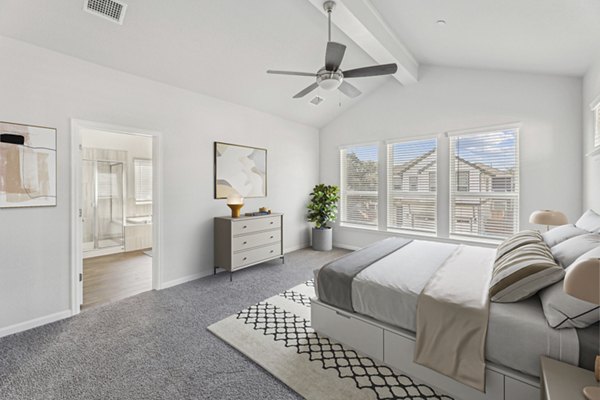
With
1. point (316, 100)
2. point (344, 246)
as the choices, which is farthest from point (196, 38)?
point (344, 246)

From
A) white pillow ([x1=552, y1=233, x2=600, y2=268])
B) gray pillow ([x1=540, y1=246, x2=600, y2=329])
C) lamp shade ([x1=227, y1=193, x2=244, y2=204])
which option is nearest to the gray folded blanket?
gray pillow ([x1=540, y1=246, x2=600, y2=329])

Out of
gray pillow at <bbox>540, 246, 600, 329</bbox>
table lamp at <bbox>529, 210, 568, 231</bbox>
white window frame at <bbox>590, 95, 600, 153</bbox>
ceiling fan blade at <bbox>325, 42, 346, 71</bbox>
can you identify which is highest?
ceiling fan blade at <bbox>325, 42, 346, 71</bbox>

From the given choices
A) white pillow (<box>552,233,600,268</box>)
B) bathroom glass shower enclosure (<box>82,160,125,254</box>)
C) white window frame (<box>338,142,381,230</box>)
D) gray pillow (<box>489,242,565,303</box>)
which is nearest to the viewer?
gray pillow (<box>489,242,565,303</box>)

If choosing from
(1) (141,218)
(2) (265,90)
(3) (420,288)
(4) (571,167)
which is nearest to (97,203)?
(1) (141,218)

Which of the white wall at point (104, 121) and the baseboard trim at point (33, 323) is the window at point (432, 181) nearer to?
the white wall at point (104, 121)

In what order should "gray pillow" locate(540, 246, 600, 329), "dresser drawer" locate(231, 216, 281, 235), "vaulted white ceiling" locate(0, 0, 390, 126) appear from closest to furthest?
"gray pillow" locate(540, 246, 600, 329) → "vaulted white ceiling" locate(0, 0, 390, 126) → "dresser drawer" locate(231, 216, 281, 235)

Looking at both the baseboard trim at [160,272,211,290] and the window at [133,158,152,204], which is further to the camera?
the window at [133,158,152,204]

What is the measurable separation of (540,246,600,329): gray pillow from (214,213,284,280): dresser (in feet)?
11.1

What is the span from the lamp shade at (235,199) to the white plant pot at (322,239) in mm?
1874

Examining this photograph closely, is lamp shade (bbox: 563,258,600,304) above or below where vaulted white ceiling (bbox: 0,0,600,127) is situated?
below

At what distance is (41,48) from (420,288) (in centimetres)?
402

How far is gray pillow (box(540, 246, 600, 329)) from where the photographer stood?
4.31 ft

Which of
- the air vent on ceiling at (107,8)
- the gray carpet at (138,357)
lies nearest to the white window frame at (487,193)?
Answer: the gray carpet at (138,357)

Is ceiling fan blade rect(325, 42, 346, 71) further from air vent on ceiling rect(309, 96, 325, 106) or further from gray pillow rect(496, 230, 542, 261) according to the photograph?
air vent on ceiling rect(309, 96, 325, 106)
